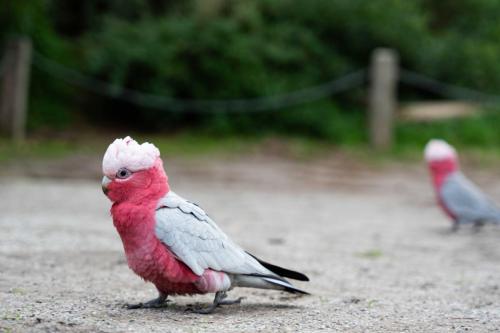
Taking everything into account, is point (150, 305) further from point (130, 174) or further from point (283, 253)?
point (283, 253)

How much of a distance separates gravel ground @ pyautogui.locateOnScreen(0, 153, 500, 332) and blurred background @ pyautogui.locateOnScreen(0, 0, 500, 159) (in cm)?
211

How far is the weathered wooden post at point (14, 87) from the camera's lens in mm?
10812

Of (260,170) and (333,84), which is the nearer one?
(260,170)

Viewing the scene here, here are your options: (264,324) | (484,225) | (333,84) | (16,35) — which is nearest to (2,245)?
(264,324)

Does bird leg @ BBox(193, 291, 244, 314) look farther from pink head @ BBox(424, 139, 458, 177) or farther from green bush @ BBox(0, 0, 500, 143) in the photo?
green bush @ BBox(0, 0, 500, 143)

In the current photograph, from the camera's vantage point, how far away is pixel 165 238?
3.31 meters

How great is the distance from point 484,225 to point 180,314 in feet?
13.1

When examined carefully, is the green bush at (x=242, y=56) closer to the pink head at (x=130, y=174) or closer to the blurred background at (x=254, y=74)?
the blurred background at (x=254, y=74)

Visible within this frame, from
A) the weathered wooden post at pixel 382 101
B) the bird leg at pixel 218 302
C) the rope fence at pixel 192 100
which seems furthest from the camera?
the rope fence at pixel 192 100

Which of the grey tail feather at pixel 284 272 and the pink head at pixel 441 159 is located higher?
the pink head at pixel 441 159

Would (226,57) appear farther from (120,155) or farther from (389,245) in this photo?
(120,155)

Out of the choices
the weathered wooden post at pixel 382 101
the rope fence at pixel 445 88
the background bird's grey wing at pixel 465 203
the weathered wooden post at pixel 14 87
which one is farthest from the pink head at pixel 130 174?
the rope fence at pixel 445 88

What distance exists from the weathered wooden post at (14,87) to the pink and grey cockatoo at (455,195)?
20.4 feet

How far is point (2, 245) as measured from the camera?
197 inches
